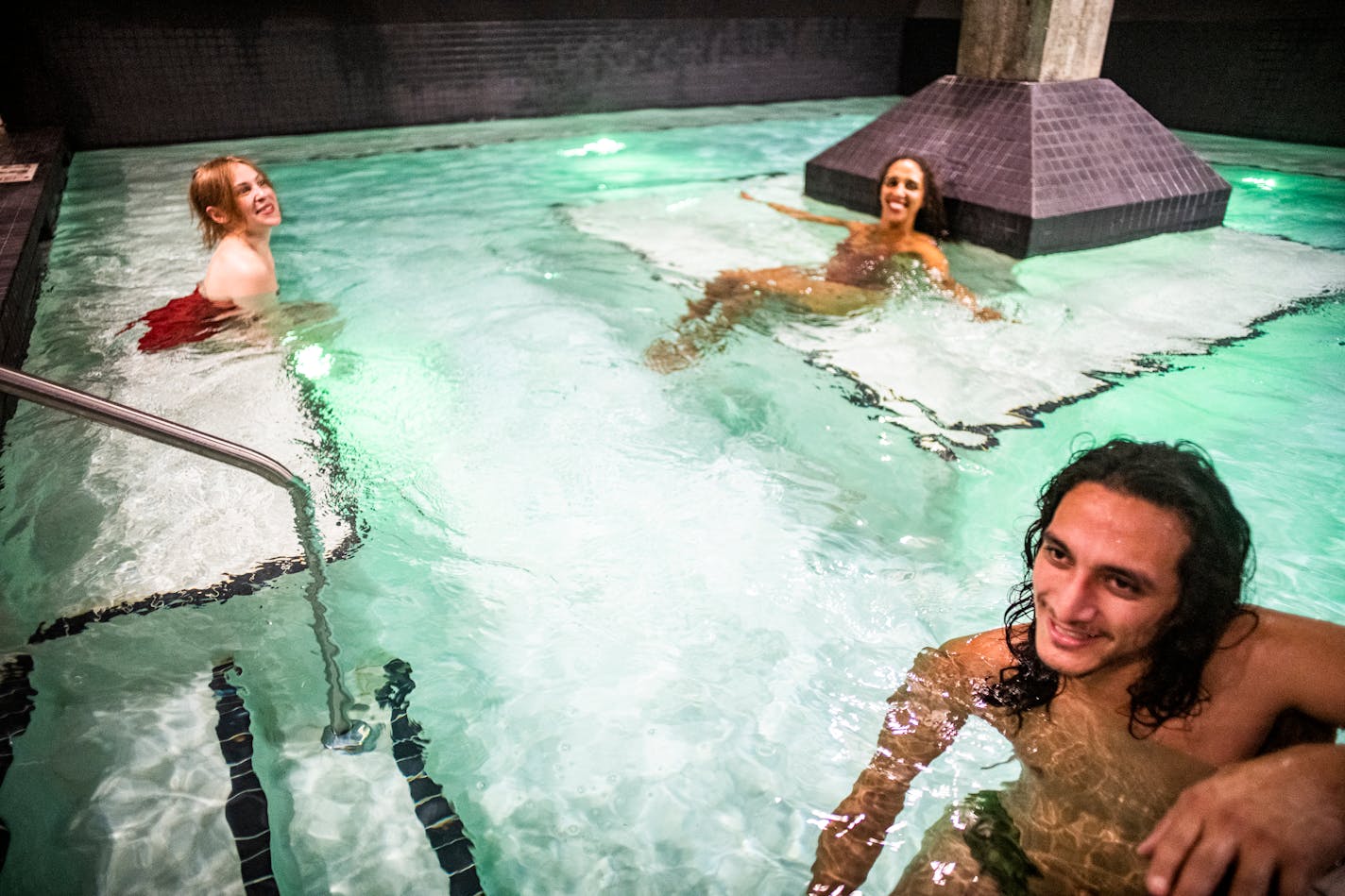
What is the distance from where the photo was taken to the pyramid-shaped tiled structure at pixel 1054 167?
20.1ft

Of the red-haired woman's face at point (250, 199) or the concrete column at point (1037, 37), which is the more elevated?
the concrete column at point (1037, 37)

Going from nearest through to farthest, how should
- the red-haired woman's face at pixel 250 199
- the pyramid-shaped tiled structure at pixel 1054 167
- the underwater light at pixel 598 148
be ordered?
the red-haired woman's face at pixel 250 199 → the pyramid-shaped tiled structure at pixel 1054 167 → the underwater light at pixel 598 148

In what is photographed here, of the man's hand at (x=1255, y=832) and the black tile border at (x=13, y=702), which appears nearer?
the man's hand at (x=1255, y=832)

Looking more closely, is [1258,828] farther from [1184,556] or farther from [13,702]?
[13,702]

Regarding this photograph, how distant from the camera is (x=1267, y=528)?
3234 mm

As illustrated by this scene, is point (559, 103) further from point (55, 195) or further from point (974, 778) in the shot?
point (974, 778)

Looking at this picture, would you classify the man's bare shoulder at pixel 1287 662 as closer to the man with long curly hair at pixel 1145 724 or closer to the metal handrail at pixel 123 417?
the man with long curly hair at pixel 1145 724

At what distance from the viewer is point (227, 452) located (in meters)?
1.80

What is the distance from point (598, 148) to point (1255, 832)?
10328mm

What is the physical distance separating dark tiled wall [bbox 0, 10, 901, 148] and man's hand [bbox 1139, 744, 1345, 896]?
1211 centimetres

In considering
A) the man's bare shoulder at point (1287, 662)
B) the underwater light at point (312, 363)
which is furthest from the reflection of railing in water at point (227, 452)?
the underwater light at point (312, 363)

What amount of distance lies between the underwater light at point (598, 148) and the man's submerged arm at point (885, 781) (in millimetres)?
9061

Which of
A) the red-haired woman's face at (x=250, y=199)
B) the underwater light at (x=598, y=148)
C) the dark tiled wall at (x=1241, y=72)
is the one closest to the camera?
the red-haired woman's face at (x=250, y=199)

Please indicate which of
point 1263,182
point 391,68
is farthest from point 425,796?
point 391,68
